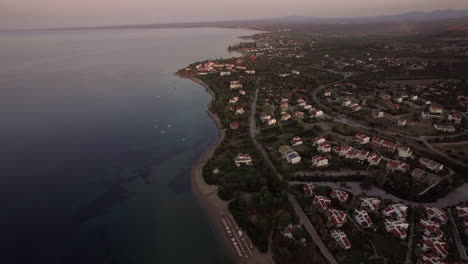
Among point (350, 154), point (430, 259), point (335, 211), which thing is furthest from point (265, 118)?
point (430, 259)

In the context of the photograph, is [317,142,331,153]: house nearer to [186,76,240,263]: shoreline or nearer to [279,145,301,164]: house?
[279,145,301,164]: house

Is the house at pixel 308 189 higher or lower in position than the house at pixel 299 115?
lower

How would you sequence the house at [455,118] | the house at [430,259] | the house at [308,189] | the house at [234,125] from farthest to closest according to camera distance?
the house at [234,125], the house at [455,118], the house at [308,189], the house at [430,259]

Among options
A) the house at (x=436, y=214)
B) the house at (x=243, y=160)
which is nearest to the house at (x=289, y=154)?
the house at (x=243, y=160)

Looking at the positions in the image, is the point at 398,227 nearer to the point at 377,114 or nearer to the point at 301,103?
the point at 377,114

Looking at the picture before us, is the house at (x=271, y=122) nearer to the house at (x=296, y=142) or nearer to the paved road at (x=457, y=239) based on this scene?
the house at (x=296, y=142)

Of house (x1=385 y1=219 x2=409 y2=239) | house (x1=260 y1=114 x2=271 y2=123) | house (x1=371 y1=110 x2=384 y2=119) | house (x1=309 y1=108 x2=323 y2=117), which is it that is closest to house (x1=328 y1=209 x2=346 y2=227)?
house (x1=385 y1=219 x2=409 y2=239)

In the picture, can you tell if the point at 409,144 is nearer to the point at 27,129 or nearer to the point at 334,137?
the point at 334,137
